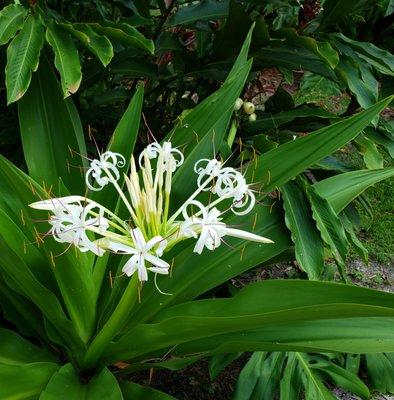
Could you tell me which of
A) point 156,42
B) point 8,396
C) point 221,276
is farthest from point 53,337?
point 156,42

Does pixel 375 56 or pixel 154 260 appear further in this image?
pixel 375 56

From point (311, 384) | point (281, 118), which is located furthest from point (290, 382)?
point (281, 118)

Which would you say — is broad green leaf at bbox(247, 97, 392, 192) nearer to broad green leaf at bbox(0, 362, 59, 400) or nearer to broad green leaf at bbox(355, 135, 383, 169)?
broad green leaf at bbox(355, 135, 383, 169)

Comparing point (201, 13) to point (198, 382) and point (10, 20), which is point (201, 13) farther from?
point (198, 382)

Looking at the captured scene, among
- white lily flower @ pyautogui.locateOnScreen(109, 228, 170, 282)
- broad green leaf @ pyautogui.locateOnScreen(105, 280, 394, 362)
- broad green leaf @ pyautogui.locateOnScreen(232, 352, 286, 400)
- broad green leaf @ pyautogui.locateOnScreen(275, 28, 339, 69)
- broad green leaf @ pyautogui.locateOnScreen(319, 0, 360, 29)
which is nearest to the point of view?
white lily flower @ pyautogui.locateOnScreen(109, 228, 170, 282)

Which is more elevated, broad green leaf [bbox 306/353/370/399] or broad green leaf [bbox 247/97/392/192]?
broad green leaf [bbox 247/97/392/192]

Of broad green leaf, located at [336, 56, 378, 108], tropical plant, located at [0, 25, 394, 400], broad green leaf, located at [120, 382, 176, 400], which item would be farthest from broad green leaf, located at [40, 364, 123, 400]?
broad green leaf, located at [336, 56, 378, 108]

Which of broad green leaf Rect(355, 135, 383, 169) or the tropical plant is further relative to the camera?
broad green leaf Rect(355, 135, 383, 169)
